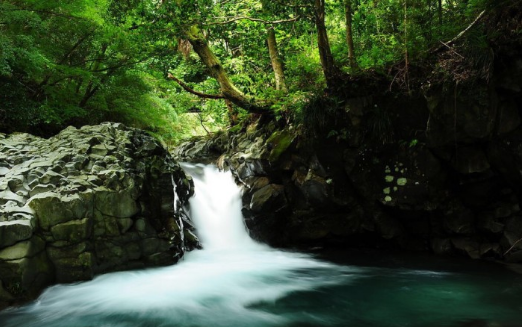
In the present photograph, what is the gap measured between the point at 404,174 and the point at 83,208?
600 centimetres

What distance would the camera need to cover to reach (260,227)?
8.15 meters

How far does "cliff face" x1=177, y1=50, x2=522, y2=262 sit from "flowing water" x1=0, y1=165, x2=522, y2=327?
72 cm

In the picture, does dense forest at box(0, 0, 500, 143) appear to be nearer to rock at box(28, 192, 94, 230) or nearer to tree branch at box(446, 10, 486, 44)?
tree branch at box(446, 10, 486, 44)

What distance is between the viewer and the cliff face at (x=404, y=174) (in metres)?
5.94

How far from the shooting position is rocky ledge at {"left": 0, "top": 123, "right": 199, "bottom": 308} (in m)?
4.57

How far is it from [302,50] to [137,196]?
22.2ft

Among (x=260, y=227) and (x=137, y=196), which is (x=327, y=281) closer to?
(x=260, y=227)

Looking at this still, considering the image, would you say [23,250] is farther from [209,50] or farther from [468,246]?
[468,246]

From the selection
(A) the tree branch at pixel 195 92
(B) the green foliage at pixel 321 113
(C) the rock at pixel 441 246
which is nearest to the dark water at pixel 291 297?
(C) the rock at pixel 441 246

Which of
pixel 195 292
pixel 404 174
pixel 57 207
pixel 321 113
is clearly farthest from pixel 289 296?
pixel 321 113

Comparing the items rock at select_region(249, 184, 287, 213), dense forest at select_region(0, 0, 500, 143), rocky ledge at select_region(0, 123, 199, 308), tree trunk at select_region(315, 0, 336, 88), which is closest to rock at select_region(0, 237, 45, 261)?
rocky ledge at select_region(0, 123, 199, 308)

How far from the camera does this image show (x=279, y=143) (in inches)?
317

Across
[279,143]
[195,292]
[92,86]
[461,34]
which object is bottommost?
[195,292]

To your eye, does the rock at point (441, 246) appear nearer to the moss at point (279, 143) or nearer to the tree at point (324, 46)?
the moss at point (279, 143)
